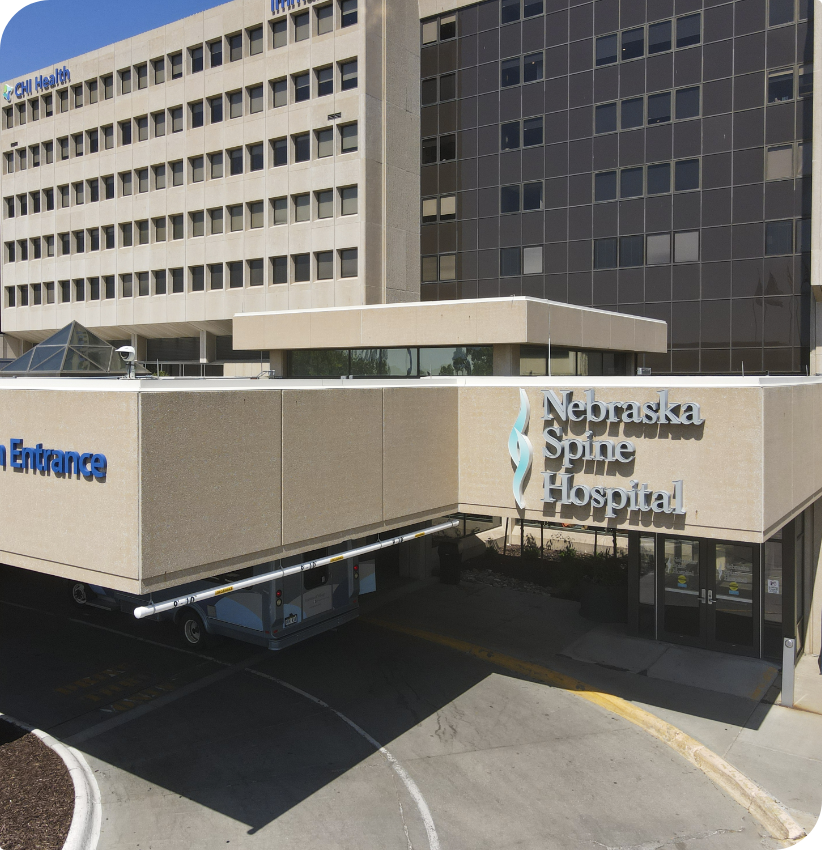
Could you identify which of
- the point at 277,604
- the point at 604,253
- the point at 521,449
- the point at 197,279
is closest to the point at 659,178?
the point at 604,253

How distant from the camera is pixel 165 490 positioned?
9445 millimetres

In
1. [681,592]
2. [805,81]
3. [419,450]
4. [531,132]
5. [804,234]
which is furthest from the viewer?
[531,132]

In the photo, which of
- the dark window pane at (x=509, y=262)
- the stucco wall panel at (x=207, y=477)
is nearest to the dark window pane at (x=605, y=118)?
the dark window pane at (x=509, y=262)

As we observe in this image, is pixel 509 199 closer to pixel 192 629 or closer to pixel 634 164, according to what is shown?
pixel 634 164

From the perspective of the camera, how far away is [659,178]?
30.5m

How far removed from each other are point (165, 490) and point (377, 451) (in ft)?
14.2

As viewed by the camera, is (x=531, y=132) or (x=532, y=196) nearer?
(x=531, y=132)

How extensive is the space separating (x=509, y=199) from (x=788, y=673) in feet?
75.9

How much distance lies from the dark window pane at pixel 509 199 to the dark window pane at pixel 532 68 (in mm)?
4226

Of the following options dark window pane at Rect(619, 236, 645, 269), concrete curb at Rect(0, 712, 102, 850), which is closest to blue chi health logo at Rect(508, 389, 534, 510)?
concrete curb at Rect(0, 712, 102, 850)

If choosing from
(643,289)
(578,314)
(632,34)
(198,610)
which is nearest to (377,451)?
(198,610)

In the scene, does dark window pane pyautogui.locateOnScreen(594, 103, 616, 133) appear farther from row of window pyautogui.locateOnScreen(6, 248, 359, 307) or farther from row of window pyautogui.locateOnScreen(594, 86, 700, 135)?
row of window pyautogui.locateOnScreen(6, 248, 359, 307)

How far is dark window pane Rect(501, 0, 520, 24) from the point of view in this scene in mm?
32531

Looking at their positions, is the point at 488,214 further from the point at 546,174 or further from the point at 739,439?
the point at 739,439
